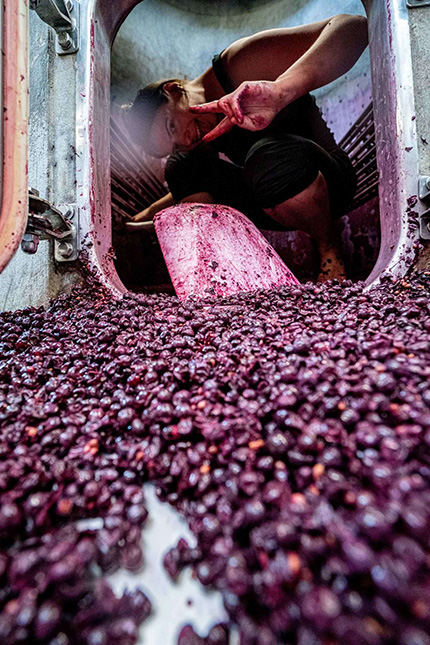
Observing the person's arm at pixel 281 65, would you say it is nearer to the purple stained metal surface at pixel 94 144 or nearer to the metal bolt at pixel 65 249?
the purple stained metal surface at pixel 94 144

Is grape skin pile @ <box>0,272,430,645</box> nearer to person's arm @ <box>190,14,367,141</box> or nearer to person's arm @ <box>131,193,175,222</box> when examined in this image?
person's arm @ <box>190,14,367,141</box>

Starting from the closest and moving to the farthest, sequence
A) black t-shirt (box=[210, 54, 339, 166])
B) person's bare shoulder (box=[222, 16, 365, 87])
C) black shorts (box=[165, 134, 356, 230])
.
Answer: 1. black shorts (box=[165, 134, 356, 230])
2. person's bare shoulder (box=[222, 16, 365, 87])
3. black t-shirt (box=[210, 54, 339, 166])

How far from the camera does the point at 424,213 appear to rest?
1708mm

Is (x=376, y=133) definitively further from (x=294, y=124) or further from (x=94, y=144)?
(x=94, y=144)

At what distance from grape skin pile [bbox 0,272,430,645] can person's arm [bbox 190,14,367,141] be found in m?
1.51

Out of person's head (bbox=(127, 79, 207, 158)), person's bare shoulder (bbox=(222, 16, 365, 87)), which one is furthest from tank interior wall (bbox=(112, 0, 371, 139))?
person's bare shoulder (bbox=(222, 16, 365, 87))

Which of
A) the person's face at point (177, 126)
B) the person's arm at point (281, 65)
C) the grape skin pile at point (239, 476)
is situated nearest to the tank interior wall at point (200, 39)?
the person's face at point (177, 126)

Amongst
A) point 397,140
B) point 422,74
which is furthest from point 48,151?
point 422,74

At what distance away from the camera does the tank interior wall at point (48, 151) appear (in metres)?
1.97

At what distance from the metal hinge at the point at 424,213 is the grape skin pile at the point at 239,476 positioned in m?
0.67

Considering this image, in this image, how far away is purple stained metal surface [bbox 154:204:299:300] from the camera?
6.49 ft

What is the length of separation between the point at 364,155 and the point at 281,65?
1125 mm

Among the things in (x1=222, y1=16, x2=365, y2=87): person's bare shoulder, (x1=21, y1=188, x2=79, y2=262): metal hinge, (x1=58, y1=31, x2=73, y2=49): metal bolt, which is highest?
(x1=222, y1=16, x2=365, y2=87): person's bare shoulder

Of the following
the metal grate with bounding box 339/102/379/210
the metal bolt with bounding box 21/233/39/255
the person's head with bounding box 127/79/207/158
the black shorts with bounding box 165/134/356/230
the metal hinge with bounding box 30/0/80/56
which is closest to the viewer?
the metal bolt with bounding box 21/233/39/255
